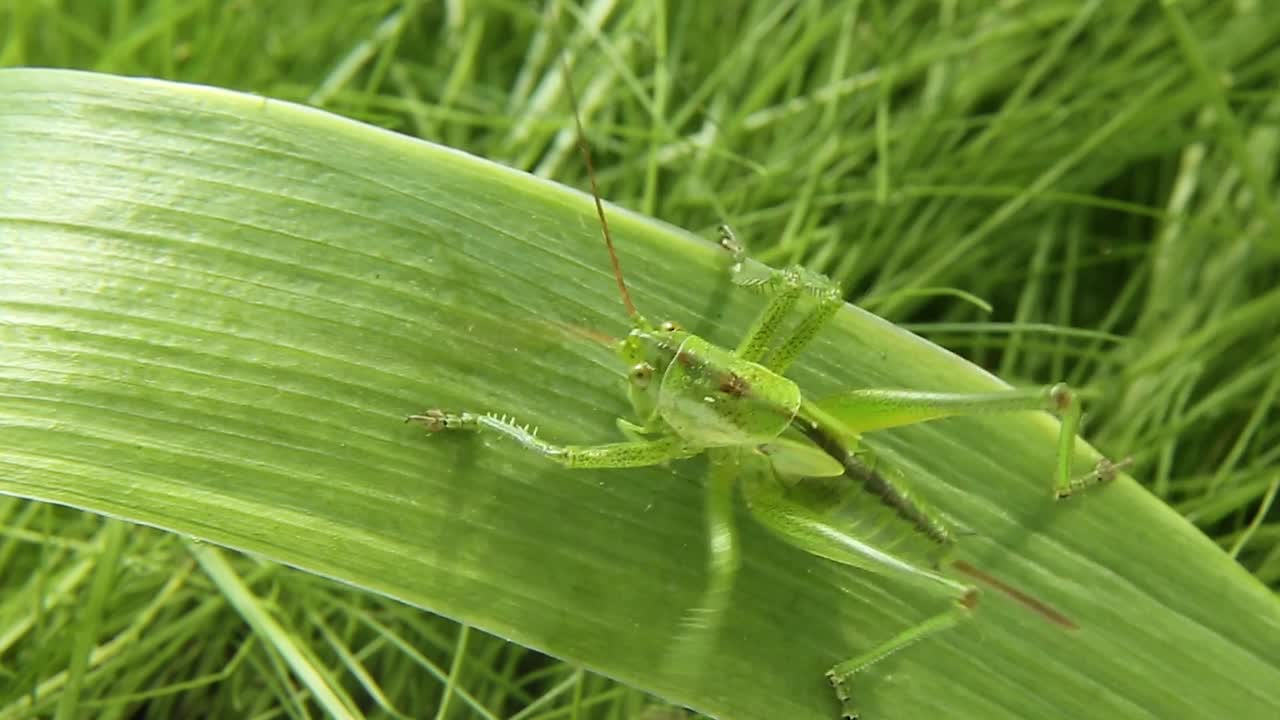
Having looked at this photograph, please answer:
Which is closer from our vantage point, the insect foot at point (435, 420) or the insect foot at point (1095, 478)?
the insect foot at point (435, 420)

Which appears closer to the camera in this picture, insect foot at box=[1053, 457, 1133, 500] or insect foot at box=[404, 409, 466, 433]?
insect foot at box=[404, 409, 466, 433]

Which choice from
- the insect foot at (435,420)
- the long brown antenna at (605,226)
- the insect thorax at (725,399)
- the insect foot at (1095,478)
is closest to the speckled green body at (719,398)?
the insect thorax at (725,399)

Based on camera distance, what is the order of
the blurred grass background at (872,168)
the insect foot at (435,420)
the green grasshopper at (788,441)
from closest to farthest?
1. the insect foot at (435,420)
2. the green grasshopper at (788,441)
3. the blurred grass background at (872,168)

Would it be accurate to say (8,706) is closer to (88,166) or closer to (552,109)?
(88,166)

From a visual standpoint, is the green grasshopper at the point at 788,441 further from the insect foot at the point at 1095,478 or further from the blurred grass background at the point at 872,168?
the blurred grass background at the point at 872,168

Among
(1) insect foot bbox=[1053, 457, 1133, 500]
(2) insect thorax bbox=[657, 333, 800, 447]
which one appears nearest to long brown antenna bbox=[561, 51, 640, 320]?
(2) insect thorax bbox=[657, 333, 800, 447]

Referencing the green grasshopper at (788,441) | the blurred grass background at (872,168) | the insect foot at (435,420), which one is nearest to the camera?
the insect foot at (435,420)

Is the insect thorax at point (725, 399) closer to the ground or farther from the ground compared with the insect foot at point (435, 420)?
farther from the ground

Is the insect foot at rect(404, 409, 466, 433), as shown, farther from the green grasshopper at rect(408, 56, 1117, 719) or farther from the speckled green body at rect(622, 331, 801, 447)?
the speckled green body at rect(622, 331, 801, 447)
